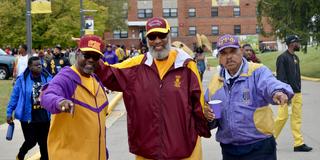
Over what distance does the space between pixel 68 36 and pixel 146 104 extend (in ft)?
133

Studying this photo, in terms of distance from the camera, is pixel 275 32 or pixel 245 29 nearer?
pixel 275 32

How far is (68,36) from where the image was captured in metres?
45.1

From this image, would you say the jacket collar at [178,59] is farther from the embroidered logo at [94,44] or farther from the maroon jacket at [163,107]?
the embroidered logo at [94,44]

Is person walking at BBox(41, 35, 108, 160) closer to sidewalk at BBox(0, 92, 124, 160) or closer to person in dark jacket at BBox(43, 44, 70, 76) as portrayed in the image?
sidewalk at BBox(0, 92, 124, 160)

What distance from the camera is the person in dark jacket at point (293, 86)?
10.0m

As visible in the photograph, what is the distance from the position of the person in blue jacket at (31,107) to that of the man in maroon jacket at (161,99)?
3.32 metres

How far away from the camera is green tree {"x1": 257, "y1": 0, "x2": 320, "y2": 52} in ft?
92.4

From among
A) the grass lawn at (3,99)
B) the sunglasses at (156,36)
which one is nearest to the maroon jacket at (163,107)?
the sunglasses at (156,36)

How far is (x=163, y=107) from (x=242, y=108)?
661 mm

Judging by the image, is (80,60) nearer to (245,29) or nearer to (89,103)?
(89,103)

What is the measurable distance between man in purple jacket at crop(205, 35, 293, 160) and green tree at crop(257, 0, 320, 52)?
23227 millimetres

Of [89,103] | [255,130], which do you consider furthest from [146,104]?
[255,130]

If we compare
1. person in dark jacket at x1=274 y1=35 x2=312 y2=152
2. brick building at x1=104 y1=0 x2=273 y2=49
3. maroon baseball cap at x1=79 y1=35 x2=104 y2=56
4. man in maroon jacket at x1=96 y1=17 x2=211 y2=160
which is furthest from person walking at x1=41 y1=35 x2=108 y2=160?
brick building at x1=104 y1=0 x2=273 y2=49

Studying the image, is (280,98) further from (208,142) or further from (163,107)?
(208,142)
